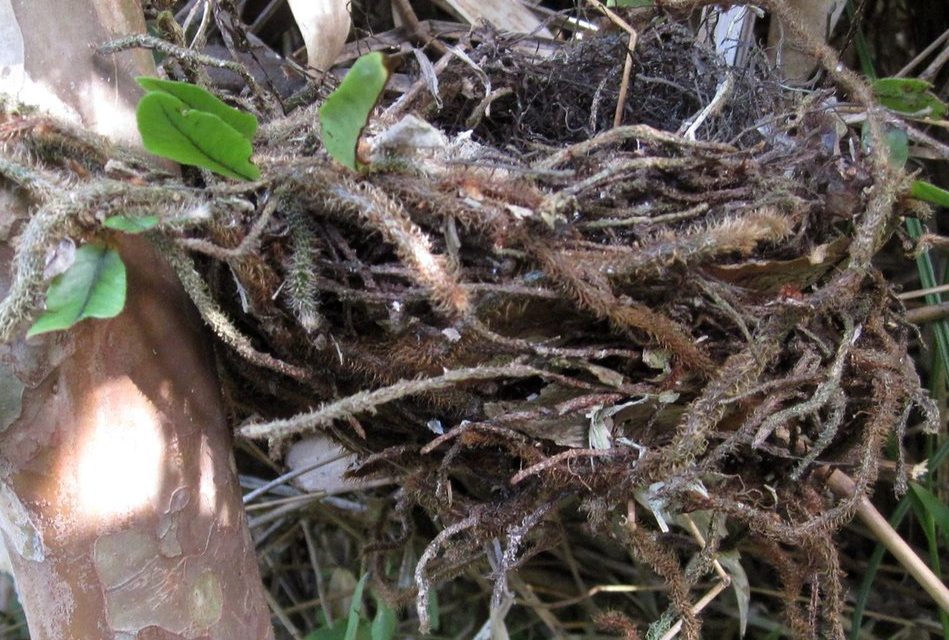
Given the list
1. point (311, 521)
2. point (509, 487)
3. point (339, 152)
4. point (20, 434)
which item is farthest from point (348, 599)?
point (339, 152)

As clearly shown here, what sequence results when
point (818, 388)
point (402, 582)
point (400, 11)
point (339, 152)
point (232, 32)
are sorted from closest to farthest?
point (339, 152) < point (818, 388) < point (232, 32) < point (400, 11) < point (402, 582)

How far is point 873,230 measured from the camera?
20.8 inches

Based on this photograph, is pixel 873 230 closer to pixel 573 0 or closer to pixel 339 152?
pixel 339 152

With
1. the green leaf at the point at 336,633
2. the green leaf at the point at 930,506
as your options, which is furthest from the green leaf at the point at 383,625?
the green leaf at the point at 930,506

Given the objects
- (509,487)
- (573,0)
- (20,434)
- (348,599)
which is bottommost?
(348,599)

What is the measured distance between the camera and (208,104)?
469 millimetres

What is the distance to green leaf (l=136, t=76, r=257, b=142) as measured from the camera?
46cm

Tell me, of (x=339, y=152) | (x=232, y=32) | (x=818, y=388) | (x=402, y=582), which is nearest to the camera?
(x=339, y=152)

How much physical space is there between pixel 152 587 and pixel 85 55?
1.09ft

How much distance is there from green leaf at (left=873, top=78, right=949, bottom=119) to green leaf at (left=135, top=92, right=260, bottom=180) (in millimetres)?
A: 516

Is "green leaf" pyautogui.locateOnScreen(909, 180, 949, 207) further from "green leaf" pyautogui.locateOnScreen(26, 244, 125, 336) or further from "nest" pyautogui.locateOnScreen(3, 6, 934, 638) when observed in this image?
"green leaf" pyautogui.locateOnScreen(26, 244, 125, 336)

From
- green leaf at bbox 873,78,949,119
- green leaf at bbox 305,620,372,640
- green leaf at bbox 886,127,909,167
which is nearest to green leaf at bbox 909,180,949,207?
green leaf at bbox 886,127,909,167

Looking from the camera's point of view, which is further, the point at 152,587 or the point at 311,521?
the point at 311,521

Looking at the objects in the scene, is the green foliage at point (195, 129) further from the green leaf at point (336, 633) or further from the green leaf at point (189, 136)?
the green leaf at point (336, 633)
